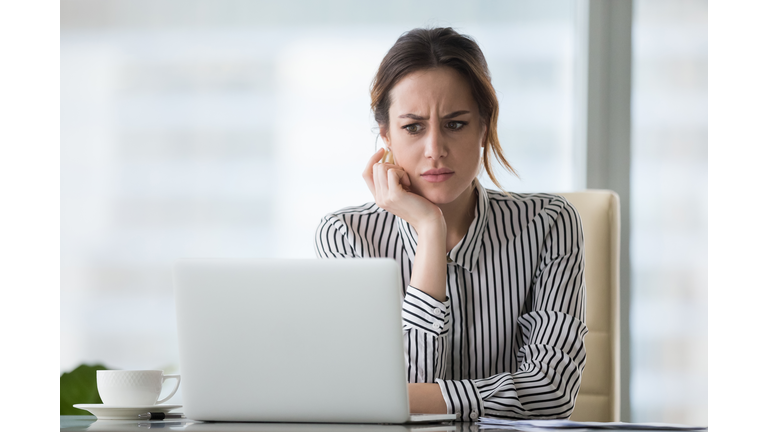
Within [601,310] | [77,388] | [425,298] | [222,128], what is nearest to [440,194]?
[425,298]

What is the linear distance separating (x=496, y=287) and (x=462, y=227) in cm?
17

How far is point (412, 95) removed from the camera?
4.52 ft

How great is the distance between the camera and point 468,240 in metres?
1.39

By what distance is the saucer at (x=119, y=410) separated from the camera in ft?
3.09

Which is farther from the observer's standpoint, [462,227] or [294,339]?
[462,227]

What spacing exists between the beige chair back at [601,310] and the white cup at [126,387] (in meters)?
0.99

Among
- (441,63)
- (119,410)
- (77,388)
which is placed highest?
(441,63)

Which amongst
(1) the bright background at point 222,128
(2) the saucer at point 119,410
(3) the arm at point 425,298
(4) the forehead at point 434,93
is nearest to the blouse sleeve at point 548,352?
(3) the arm at point 425,298

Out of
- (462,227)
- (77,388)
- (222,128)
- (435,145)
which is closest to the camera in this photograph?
(435,145)

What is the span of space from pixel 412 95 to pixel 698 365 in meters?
1.56

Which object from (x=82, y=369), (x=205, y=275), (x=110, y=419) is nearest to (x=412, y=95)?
(x=205, y=275)

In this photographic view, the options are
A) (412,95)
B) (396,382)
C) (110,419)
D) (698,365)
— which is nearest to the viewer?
(396,382)

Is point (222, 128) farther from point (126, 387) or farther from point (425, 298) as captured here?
point (126, 387)
